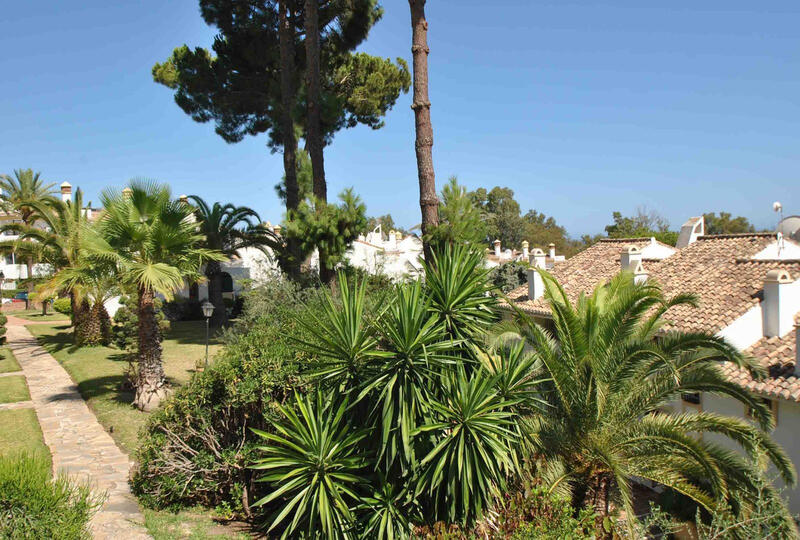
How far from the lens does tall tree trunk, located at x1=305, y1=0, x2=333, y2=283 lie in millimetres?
19062

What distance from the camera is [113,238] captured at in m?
13.0

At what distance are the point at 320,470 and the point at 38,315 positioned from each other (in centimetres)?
3344

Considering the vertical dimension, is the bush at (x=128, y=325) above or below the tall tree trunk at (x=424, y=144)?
below

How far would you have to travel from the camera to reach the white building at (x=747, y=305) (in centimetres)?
983

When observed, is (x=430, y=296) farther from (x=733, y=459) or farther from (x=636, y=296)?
(x=733, y=459)

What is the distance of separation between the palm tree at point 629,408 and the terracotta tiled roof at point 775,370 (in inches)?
68.7

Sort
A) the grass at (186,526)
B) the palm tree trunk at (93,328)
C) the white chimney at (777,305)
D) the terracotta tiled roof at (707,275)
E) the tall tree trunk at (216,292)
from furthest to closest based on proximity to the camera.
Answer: the tall tree trunk at (216,292)
the palm tree trunk at (93,328)
the terracotta tiled roof at (707,275)
the white chimney at (777,305)
the grass at (186,526)

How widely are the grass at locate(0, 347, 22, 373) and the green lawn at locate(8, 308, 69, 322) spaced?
11065 mm

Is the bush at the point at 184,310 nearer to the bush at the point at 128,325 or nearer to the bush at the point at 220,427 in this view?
the bush at the point at 128,325

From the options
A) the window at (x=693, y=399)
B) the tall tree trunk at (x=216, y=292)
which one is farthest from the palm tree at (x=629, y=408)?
the tall tree trunk at (x=216, y=292)

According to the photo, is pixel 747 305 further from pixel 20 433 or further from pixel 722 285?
pixel 20 433

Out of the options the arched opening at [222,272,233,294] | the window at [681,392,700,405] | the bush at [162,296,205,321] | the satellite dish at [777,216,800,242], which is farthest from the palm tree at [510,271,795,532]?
the arched opening at [222,272,233,294]

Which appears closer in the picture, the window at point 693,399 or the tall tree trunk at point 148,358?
the window at point 693,399

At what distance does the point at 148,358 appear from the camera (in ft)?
44.1
